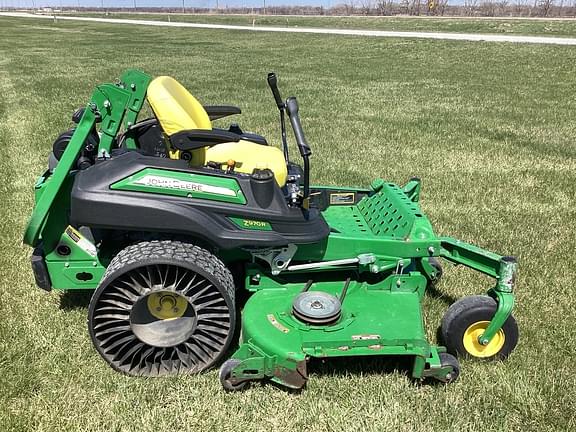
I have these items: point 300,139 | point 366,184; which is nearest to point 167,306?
point 300,139

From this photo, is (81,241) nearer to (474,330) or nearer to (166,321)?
(166,321)

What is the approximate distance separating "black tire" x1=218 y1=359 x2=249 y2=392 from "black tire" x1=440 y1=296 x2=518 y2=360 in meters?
1.22

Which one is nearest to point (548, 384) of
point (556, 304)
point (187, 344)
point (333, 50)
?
point (556, 304)

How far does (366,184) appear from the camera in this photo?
6379mm

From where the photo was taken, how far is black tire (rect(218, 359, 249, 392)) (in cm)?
291

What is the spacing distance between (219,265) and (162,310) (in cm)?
40

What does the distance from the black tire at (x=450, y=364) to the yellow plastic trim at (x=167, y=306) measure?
1421mm

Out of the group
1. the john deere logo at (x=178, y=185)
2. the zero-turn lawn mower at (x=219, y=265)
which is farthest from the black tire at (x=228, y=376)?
the john deere logo at (x=178, y=185)

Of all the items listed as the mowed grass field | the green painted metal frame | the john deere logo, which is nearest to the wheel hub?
the mowed grass field

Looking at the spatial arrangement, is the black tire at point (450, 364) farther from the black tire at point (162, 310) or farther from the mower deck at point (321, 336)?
the black tire at point (162, 310)

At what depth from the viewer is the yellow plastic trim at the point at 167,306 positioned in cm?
304

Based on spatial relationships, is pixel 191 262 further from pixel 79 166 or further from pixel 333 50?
pixel 333 50

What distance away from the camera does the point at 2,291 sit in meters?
4.07

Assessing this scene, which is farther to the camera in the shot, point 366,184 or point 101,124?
point 366,184
